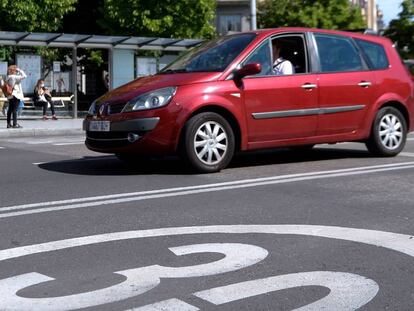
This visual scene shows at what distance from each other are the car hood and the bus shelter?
1321 centimetres

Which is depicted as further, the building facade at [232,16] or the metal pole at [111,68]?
the building facade at [232,16]

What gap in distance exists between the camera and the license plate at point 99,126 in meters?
8.26

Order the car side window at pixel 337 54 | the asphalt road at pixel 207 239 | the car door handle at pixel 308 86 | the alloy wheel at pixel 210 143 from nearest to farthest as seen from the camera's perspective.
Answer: the asphalt road at pixel 207 239 < the alloy wheel at pixel 210 143 < the car door handle at pixel 308 86 < the car side window at pixel 337 54

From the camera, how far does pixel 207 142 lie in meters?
8.29

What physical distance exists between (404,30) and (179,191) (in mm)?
35464

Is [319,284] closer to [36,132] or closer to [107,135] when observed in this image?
[107,135]

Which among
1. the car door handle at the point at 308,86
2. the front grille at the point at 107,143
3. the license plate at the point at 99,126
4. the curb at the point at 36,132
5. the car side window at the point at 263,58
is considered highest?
the car side window at the point at 263,58

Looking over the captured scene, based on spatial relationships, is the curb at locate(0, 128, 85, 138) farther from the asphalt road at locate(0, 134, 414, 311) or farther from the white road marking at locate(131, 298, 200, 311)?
the white road marking at locate(131, 298, 200, 311)

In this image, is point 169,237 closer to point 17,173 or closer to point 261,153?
point 17,173

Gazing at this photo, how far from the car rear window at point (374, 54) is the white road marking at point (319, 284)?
606 cm

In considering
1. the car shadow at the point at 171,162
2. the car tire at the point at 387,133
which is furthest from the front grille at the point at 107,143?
the car tire at the point at 387,133

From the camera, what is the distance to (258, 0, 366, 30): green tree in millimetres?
39656

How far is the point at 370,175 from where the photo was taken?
8.24 meters

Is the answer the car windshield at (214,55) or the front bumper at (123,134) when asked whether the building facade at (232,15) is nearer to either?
the car windshield at (214,55)
